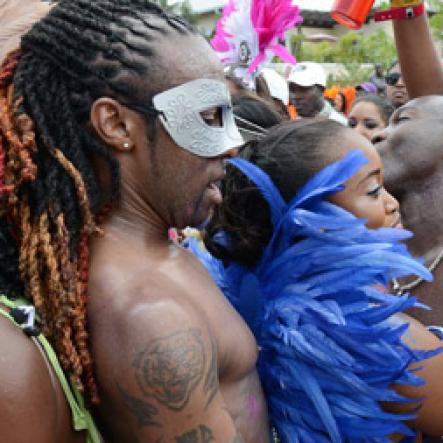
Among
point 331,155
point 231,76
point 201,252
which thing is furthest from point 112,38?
point 231,76

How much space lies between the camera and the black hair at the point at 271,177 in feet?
6.82

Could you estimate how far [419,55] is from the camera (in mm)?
2961

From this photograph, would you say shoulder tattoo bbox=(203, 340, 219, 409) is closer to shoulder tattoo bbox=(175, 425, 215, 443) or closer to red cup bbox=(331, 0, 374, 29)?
shoulder tattoo bbox=(175, 425, 215, 443)

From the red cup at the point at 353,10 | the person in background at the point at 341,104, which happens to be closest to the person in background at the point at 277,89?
the red cup at the point at 353,10

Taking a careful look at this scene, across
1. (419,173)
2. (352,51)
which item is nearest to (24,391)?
(419,173)

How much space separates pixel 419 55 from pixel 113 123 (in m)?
1.72

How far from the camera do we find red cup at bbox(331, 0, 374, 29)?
302 cm

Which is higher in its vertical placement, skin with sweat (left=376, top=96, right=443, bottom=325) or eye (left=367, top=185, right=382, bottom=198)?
eye (left=367, top=185, right=382, bottom=198)

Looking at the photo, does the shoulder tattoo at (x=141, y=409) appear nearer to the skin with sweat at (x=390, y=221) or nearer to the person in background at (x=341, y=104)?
the skin with sweat at (x=390, y=221)

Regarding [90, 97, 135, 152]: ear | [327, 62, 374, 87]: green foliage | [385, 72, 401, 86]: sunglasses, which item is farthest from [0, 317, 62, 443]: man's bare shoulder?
[327, 62, 374, 87]: green foliage

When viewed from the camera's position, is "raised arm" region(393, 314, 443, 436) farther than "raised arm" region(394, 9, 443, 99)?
No

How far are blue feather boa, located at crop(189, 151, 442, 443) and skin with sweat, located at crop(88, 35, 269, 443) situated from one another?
113 mm

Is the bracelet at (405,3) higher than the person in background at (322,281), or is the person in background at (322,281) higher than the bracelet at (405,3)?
the bracelet at (405,3)

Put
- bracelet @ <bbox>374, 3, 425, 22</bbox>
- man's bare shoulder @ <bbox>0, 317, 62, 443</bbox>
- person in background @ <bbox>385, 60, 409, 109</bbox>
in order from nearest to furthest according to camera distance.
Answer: man's bare shoulder @ <bbox>0, 317, 62, 443</bbox> < bracelet @ <bbox>374, 3, 425, 22</bbox> < person in background @ <bbox>385, 60, 409, 109</bbox>
